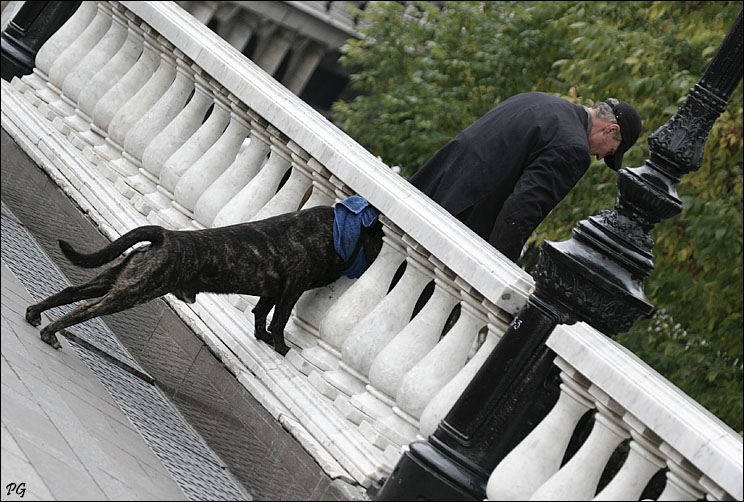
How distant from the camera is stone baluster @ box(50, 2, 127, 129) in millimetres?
8906

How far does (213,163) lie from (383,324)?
203cm

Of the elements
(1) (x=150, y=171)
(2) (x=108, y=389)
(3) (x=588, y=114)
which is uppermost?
(3) (x=588, y=114)

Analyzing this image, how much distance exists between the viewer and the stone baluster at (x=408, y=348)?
228 inches

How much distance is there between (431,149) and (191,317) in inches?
478

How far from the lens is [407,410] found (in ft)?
18.5

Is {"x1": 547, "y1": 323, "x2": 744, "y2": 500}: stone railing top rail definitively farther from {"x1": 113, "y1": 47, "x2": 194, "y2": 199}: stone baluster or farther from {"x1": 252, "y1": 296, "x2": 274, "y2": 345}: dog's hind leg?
{"x1": 113, "y1": 47, "x2": 194, "y2": 199}: stone baluster

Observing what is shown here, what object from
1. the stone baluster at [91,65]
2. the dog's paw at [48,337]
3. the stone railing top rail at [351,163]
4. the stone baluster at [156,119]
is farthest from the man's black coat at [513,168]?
the stone baluster at [91,65]

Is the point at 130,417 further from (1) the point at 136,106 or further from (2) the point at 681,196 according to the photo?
(2) the point at 681,196

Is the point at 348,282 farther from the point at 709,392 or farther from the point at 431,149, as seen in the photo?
the point at 431,149

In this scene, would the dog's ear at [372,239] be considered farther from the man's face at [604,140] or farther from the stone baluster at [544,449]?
the stone baluster at [544,449]

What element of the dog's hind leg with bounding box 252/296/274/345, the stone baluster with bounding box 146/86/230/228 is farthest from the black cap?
the stone baluster with bounding box 146/86/230/228

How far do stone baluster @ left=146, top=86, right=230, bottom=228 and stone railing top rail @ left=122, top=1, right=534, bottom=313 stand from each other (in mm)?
230

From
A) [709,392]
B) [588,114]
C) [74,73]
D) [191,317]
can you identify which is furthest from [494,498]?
[709,392]

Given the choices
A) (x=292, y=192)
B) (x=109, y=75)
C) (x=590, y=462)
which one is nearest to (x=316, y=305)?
(x=292, y=192)
